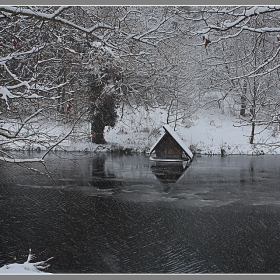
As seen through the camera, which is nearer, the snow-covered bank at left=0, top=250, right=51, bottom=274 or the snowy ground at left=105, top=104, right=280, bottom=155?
the snow-covered bank at left=0, top=250, right=51, bottom=274

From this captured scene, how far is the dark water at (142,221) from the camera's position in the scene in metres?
3.13

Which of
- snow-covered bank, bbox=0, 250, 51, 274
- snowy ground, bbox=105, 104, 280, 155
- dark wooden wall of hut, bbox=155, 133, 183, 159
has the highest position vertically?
snowy ground, bbox=105, 104, 280, 155

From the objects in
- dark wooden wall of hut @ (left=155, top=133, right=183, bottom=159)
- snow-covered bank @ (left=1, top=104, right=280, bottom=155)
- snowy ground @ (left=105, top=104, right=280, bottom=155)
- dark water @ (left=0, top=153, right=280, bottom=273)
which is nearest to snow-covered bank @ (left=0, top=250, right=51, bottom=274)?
dark water @ (left=0, top=153, right=280, bottom=273)

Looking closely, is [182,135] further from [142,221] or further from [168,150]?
[142,221]

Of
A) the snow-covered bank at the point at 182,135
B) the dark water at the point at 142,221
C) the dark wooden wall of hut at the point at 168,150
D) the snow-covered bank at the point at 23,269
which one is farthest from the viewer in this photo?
the snow-covered bank at the point at 182,135

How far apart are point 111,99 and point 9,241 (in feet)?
23.5

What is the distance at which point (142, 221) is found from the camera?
164 inches

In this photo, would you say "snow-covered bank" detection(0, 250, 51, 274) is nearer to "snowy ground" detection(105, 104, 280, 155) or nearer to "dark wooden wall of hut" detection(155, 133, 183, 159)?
"dark wooden wall of hut" detection(155, 133, 183, 159)

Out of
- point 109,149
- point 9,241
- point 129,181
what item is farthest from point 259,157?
point 9,241

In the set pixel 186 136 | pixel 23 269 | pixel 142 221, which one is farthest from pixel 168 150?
pixel 23 269

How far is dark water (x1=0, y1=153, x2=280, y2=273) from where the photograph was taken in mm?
3131

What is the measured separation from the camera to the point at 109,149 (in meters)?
10.6

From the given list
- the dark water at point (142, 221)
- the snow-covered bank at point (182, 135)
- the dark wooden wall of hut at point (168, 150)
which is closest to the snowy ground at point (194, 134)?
the snow-covered bank at point (182, 135)

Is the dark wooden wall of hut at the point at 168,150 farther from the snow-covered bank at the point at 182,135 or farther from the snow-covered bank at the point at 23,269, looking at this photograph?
the snow-covered bank at the point at 23,269
